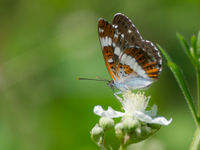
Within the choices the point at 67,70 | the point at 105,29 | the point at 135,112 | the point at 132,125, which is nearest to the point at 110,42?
the point at 105,29

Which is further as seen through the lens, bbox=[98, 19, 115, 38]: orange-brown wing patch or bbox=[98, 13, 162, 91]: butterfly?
bbox=[98, 19, 115, 38]: orange-brown wing patch

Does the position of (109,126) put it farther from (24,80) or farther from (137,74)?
(24,80)

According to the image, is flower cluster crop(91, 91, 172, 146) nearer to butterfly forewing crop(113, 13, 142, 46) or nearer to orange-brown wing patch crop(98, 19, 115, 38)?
butterfly forewing crop(113, 13, 142, 46)

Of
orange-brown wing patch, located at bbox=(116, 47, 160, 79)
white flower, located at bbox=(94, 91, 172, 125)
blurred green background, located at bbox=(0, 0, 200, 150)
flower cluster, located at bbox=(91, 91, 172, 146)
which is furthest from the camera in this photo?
blurred green background, located at bbox=(0, 0, 200, 150)

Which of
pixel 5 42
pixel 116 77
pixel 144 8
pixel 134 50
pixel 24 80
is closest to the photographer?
pixel 134 50

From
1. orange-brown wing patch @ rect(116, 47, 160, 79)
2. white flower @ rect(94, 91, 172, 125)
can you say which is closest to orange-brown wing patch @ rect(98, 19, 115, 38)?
orange-brown wing patch @ rect(116, 47, 160, 79)

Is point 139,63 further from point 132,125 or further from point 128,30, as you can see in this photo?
point 132,125

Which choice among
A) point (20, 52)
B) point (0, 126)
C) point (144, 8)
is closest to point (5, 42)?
point (20, 52)
